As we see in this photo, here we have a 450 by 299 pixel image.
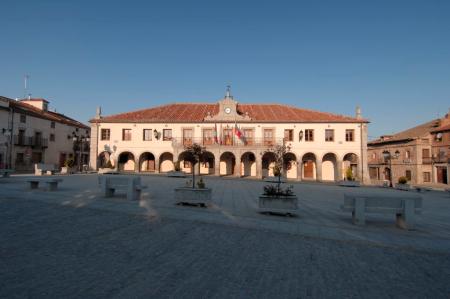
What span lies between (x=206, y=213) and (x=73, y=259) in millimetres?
4255

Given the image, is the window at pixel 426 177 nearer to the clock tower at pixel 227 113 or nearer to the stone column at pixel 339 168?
the stone column at pixel 339 168

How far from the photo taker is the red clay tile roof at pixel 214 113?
95.5ft

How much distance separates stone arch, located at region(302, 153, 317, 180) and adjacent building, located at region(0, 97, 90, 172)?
23.6 meters

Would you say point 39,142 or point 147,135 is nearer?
point 147,135

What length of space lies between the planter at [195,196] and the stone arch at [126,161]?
23.1 m

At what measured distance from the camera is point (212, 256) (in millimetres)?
4453

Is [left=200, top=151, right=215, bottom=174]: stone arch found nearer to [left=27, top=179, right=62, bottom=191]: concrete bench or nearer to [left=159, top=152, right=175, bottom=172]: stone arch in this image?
[left=159, top=152, right=175, bottom=172]: stone arch

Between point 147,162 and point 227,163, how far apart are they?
30.0 feet

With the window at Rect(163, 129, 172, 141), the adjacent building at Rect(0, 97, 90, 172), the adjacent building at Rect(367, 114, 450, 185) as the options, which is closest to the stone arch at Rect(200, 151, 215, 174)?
the window at Rect(163, 129, 172, 141)

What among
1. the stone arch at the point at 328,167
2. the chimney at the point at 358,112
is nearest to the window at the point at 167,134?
the stone arch at the point at 328,167

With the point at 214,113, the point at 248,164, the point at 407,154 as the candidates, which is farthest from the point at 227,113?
the point at 407,154

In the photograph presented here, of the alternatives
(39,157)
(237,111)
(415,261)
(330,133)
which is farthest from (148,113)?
(415,261)

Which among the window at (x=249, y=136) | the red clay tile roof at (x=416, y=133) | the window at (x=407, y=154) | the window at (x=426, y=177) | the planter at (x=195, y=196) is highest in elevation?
the red clay tile roof at (x=416, y=133)

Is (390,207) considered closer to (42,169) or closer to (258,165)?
(258,165)
